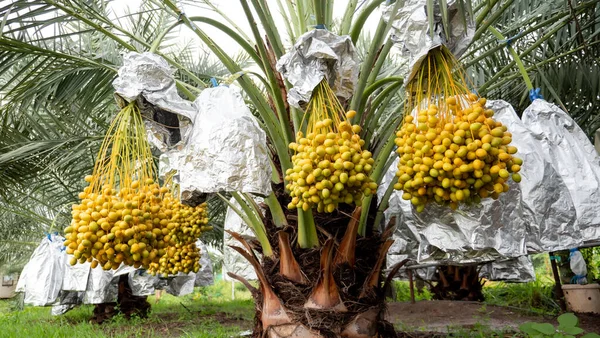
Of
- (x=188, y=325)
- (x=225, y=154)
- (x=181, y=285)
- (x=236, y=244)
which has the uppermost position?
(x=225, y=154)

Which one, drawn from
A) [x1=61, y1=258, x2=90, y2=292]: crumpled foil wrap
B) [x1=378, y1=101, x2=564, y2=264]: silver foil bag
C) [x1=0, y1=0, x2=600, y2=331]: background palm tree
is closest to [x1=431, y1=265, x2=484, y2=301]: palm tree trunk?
[x1=0, y1=0, x2=600, y2=331]: background palm tree

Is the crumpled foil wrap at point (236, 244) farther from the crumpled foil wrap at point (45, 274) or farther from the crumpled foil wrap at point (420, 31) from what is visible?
the crumpled foil wrap at point (45, 274)

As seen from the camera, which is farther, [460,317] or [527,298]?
[527,298]

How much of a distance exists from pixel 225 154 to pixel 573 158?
1.62 meters

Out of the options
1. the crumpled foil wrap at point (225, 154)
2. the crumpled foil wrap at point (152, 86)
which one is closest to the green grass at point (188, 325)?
the crumpled foil wrap at point (225, 154)

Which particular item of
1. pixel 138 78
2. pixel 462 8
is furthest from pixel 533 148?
pixel 138 78

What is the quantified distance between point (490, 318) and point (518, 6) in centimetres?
266

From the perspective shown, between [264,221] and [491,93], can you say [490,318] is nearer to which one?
[491,93]

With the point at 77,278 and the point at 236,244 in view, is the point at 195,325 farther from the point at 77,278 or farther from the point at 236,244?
the point at 236,244

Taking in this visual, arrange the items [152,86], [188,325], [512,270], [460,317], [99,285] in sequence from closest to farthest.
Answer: [152,86], [460,317], [188,325], [512,270], [99,285]

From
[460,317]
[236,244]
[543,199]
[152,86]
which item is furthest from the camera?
[460,317]

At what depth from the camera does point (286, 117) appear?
2.40 m

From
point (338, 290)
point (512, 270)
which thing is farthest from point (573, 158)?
point (512, 270)

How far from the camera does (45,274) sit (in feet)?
20.9
